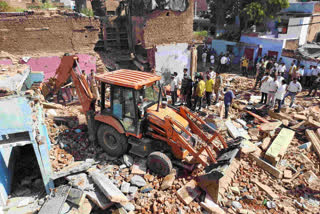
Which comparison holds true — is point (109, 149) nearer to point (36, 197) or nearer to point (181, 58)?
point (36, 197)

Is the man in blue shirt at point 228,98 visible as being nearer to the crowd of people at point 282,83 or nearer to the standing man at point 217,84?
the standing man at point 217,84

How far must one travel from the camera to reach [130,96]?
5.51 metres

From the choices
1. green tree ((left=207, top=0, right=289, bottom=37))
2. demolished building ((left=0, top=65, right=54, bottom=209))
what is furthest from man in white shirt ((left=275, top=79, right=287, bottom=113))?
green tree ((left=207, top=0, right=289, bottom=37))

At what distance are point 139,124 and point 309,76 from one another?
10.1m

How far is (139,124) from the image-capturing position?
18.5 ft

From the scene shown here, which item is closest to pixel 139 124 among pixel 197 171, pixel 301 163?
pixel 197 171

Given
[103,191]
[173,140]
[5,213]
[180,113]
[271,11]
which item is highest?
[271,11]

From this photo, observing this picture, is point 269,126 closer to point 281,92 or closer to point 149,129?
point 281,92

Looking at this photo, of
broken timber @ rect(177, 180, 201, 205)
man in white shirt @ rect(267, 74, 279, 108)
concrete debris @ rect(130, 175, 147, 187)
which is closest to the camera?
broken timber @ rect(177, 180, 201, 205)

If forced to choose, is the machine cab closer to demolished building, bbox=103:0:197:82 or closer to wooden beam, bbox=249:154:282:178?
wooden beam, bbox=249:154:282:178

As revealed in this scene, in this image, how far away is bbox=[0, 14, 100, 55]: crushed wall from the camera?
10.1 meters

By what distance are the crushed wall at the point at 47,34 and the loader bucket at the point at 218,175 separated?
8.91m

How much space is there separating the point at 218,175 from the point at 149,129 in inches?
80.9

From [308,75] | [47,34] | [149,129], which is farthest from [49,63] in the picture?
[308,75]
